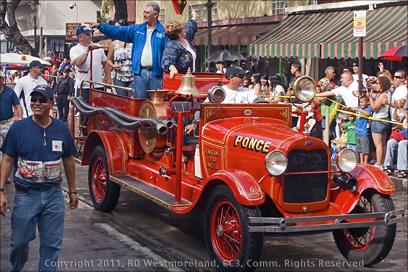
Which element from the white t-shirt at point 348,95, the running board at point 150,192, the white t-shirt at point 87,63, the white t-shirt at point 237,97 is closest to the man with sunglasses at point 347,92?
the white t-shirt at point 348,95

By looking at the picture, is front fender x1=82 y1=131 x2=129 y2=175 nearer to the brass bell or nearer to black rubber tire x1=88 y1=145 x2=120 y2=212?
black rubber tire x1=88 y1=145 x2=120 y2=212

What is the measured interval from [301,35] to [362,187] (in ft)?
41.6

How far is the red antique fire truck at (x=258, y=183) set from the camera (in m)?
5.95

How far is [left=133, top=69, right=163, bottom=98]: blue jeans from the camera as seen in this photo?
9.12 meters

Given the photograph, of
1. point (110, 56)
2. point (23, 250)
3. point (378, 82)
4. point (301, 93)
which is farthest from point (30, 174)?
point (378, 82)

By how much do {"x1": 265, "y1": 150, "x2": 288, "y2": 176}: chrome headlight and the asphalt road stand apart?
105 centimetres

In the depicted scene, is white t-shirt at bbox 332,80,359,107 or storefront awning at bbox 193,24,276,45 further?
storefront awning at bbox 193,24,276,45

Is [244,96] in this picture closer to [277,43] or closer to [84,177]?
[84,177]

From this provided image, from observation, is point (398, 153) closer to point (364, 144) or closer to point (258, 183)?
point (364, 144)

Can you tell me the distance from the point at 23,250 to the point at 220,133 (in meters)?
2.38

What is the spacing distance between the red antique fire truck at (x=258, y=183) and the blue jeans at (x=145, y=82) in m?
1.27

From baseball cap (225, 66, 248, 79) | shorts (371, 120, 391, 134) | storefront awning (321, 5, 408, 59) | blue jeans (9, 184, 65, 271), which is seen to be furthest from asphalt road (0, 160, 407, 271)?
storefront awning (321, 5, 408, 59)

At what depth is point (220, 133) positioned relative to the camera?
22.1 ft

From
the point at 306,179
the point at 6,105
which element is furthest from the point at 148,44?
the point at 306,179
